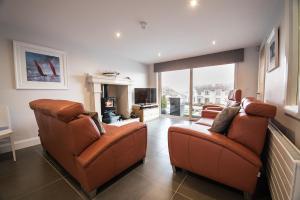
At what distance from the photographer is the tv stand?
4.73 m

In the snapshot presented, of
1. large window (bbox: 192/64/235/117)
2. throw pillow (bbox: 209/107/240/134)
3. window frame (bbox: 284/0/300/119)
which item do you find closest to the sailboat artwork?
throw pillow (bbox: 209/107/240/134)

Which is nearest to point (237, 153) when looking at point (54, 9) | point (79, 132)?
point (79, 132)

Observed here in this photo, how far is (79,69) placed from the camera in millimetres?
3477

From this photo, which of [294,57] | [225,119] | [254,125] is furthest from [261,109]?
[294,57]

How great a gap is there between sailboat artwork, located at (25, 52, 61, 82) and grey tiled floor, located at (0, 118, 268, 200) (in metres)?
1.62

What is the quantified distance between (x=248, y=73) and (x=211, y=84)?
105cm

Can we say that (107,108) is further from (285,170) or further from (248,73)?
(248,73)

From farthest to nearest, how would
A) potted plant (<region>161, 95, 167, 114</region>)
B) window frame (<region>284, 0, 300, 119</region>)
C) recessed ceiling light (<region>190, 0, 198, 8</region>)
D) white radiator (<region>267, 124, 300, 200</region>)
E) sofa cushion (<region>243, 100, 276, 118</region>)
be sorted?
potted plant (<region>161, 95, 167, 114</region>)
recessed ceiling light (<region>190, 0, 198, 8</region>)
window frame (<region>284, 0, 300, 119</region>)
sofa cushion (<region>243, 100, 276, 118</region>)
white radiator (<region>267, 124, 300, 200</region>)

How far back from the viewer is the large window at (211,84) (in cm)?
422

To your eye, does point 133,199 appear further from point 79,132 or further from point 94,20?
point 94,20

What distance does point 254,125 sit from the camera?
1.24 meters

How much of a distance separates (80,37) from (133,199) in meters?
3.21

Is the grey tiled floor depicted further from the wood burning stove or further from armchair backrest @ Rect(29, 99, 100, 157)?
the wood burning stove

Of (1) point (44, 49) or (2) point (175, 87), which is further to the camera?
(2) point (175, 87)
